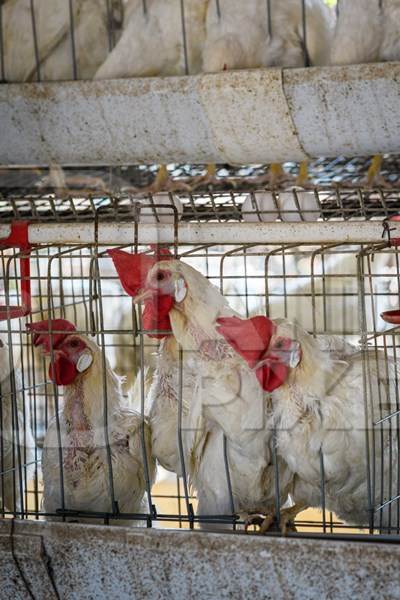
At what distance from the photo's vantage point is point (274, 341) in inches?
66.2

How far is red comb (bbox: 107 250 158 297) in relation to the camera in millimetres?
1774

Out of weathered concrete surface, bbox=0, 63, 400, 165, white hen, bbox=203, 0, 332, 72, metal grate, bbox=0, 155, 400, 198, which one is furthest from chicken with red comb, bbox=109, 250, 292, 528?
metal grate, bbox=0, 155, 400, 198

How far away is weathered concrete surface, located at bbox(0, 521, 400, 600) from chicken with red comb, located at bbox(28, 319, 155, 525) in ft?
0.42

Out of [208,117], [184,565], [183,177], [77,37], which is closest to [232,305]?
[183,177]

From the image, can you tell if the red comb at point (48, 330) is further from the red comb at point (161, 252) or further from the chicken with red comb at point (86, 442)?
the red comb at point (161, 252)

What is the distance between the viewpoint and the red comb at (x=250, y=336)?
5.45ft

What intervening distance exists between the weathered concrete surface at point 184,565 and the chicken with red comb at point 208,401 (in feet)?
0.52

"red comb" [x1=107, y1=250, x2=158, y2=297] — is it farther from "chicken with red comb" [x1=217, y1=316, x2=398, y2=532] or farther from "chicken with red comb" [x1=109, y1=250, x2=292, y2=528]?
"chicken with red comb" [x1=217, y1=316, x2=398, y2=532]

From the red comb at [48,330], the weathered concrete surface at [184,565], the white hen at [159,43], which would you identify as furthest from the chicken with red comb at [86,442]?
the white hen at [159,43]

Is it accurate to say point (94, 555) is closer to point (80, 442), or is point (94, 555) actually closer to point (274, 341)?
point (80, 442)

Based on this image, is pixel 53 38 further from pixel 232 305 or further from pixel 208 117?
pixel 232 305

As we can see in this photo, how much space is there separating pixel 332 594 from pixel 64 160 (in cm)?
106

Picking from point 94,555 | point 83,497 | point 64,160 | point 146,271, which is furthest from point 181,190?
point 94,555

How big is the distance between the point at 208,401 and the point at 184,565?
1.00 feet
